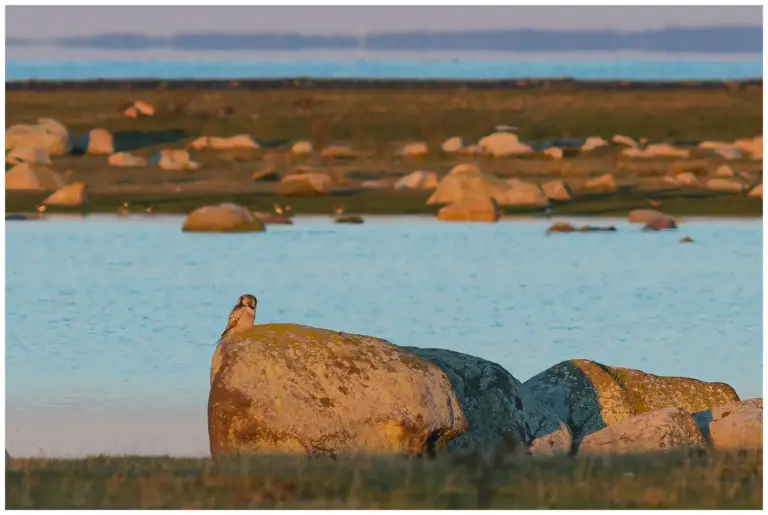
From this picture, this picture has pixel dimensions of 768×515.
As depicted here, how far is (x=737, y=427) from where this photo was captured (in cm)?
1571

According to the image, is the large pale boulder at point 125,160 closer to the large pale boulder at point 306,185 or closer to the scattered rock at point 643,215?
the large pale boulder at point 306,185

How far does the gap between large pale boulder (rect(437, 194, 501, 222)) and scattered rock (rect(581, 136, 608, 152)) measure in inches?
745

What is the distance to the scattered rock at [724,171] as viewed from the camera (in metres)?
55.6

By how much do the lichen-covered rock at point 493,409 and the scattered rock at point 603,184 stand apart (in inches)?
1448

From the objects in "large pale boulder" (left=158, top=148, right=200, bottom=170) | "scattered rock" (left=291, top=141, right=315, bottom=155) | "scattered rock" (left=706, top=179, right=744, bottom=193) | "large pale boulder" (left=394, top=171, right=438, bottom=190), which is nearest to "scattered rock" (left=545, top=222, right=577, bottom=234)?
"large pale boulder" (left=394, top=171, right=438, bottom=190)

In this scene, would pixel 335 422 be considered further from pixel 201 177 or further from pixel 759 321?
pixel 201 177

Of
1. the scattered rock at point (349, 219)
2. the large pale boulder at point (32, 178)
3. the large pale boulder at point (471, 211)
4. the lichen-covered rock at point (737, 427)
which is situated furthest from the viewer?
the large pale boulder at point (32, 178)

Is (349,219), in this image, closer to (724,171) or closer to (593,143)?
(724,171)

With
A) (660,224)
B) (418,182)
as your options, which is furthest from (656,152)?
(660,224)

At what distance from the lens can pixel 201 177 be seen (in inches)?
2160

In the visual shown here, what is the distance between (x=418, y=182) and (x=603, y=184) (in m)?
5.67

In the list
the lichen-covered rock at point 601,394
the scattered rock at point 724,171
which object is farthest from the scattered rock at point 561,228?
the lichen-covered rock at point 601,394

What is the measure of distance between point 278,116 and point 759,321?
4728cm

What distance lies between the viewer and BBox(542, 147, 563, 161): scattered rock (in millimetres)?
62031
